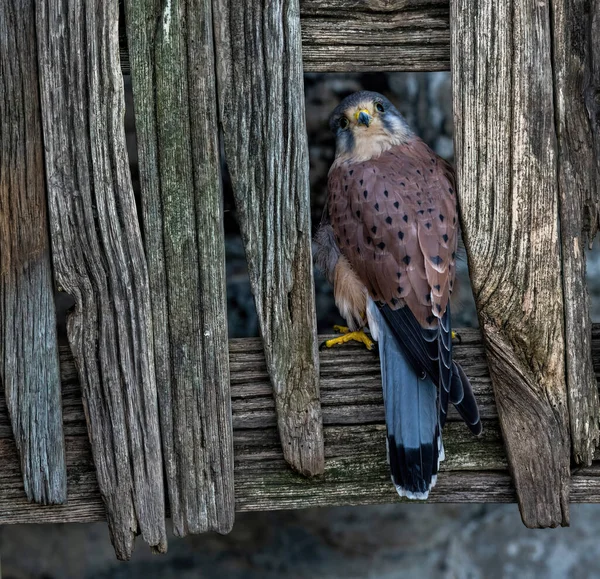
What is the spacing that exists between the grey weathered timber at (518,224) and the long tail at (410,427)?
20 centimetres

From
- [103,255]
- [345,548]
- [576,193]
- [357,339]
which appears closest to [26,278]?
[103,255]

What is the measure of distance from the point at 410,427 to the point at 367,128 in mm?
1116

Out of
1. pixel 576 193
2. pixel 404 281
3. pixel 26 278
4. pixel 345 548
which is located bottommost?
pixel 345 548

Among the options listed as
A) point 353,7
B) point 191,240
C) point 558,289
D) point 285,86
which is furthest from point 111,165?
point 558,289

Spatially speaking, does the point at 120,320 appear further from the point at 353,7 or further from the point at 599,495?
the point at 599,495

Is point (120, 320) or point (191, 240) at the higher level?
point (191, 240)

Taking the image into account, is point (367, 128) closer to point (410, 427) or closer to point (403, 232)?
point (403, 232)

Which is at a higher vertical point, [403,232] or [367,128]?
[367,128]

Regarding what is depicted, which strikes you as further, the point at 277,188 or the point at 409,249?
the point at 409,249

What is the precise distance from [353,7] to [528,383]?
1162mm

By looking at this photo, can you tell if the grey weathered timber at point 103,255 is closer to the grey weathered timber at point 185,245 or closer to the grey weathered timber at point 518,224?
the grey weathered timber at point 185,245

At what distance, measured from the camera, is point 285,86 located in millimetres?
2205

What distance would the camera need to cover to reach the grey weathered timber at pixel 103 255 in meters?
2.14

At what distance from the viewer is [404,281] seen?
244cm
